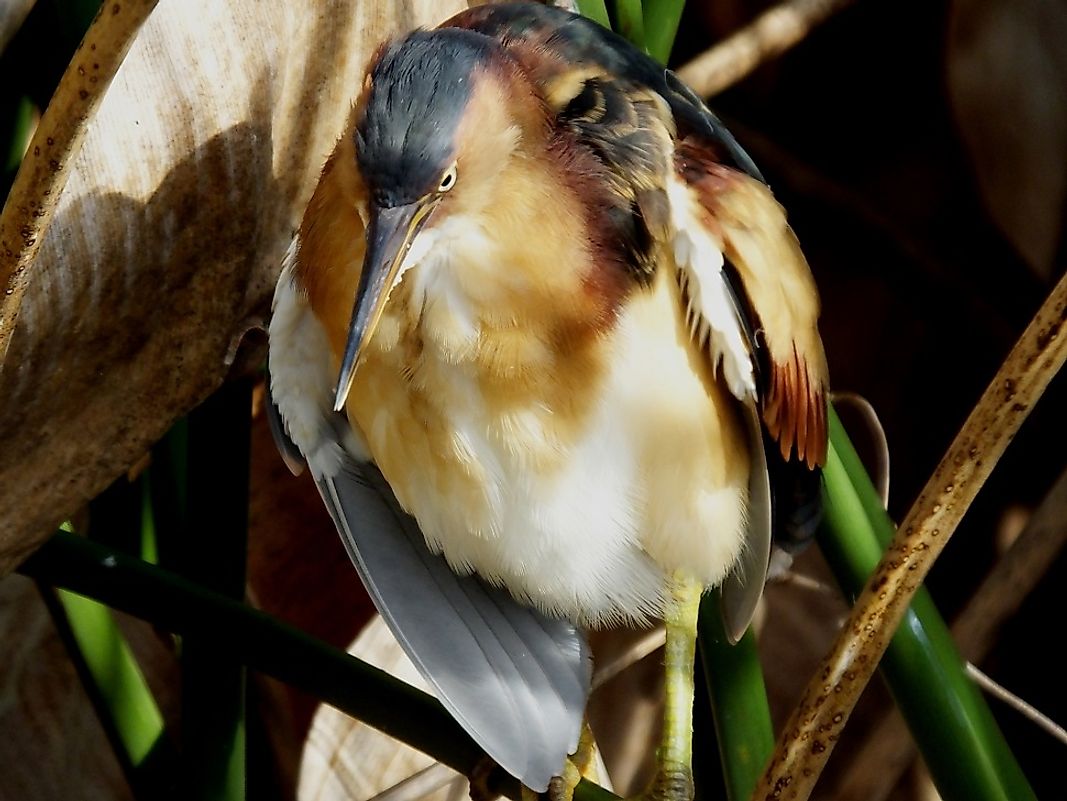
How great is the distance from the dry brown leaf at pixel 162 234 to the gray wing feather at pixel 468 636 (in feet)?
0.37

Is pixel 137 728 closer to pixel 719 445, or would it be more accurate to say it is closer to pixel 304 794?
pixel 304 794

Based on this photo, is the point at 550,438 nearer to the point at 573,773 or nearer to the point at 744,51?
the point at 573,773

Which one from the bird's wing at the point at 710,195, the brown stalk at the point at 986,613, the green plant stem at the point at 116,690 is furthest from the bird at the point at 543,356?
the brown stalk at the point at 986,613

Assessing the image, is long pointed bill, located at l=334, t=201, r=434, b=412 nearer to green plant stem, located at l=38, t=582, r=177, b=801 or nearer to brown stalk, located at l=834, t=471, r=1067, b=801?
green plant stem, located at l=38, t=582, r=177, b=801

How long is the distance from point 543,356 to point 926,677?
0.78 ft

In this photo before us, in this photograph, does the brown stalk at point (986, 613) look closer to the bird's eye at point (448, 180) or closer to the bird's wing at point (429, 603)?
the bird's wing at point (429, 603)

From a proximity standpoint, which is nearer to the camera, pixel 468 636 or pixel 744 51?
pixel 468 636

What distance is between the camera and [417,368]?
68 centimetres

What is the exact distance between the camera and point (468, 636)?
0.81 meters

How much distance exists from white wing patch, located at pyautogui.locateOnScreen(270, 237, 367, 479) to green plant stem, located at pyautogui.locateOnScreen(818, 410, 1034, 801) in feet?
0.91

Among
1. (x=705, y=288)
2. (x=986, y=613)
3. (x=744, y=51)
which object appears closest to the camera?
(x=705, y=288)

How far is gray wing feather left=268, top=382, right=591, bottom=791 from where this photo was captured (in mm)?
761

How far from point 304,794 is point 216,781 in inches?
8.5

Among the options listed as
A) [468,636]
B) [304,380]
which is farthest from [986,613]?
[304,380]
